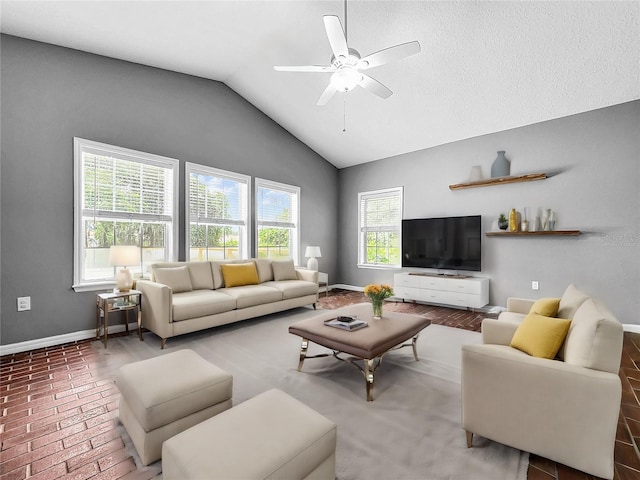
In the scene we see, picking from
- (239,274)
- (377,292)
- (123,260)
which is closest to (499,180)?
(377,292)

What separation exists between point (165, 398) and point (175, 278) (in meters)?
2.57

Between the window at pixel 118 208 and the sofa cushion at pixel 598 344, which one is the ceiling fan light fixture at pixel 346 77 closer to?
the sofa cushion at pixel 598 344

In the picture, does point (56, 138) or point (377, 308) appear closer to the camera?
point (377, 308)

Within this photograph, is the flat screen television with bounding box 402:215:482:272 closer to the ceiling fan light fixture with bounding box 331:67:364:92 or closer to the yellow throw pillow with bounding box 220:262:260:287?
the yellow throw pillow with bounding box 220:262:260:287

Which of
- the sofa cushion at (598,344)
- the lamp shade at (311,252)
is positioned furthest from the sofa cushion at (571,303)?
the lamp shade at (311,252)

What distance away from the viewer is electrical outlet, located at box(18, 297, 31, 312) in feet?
10.0

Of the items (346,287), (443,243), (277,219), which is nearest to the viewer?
(443,243)

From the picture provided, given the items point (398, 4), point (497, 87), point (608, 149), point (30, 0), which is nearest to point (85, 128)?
point (30, 0)

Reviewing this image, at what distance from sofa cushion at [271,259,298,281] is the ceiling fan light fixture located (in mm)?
3096

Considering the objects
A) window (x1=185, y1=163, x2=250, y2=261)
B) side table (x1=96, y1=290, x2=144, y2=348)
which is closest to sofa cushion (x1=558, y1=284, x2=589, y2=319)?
side table (x1=96, y1=290, x2=144, y2=348)

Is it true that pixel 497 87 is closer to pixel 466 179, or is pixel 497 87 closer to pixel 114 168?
pixel 466 179

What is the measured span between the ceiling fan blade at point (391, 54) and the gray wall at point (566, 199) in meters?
3.19

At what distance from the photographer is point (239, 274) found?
14.6ft

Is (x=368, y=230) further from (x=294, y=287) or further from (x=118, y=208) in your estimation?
(x=118, y=208)
